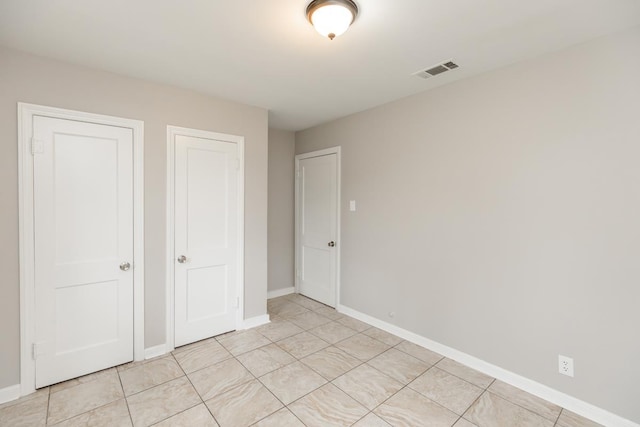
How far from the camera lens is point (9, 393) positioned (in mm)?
2141

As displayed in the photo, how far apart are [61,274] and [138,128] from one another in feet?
4.34

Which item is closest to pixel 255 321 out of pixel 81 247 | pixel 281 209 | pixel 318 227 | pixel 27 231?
pixel 318 227

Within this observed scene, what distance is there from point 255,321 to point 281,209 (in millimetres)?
1690

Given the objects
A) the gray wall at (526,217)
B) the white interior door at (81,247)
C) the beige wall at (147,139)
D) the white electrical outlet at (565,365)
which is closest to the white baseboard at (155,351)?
the beige wall at (147,139)

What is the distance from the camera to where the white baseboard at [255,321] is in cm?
337

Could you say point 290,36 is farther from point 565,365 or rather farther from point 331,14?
point 565,365

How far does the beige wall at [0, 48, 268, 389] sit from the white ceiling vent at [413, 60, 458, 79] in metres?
1.75

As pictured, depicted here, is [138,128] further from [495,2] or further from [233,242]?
[495,2]

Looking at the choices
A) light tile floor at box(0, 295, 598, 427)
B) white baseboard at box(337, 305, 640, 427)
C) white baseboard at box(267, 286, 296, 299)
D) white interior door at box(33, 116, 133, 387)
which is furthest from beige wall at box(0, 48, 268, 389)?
white baseboard at box(337, 305, 640, 427)

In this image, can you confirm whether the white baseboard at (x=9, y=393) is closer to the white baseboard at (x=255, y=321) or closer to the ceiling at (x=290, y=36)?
the white baseboard at (x=255, y=321)

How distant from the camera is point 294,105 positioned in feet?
11.0

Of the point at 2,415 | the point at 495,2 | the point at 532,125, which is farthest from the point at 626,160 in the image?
the point at 2,415

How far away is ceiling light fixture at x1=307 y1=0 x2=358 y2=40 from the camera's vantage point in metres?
1.60

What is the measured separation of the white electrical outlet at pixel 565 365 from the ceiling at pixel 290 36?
217 centimetres
